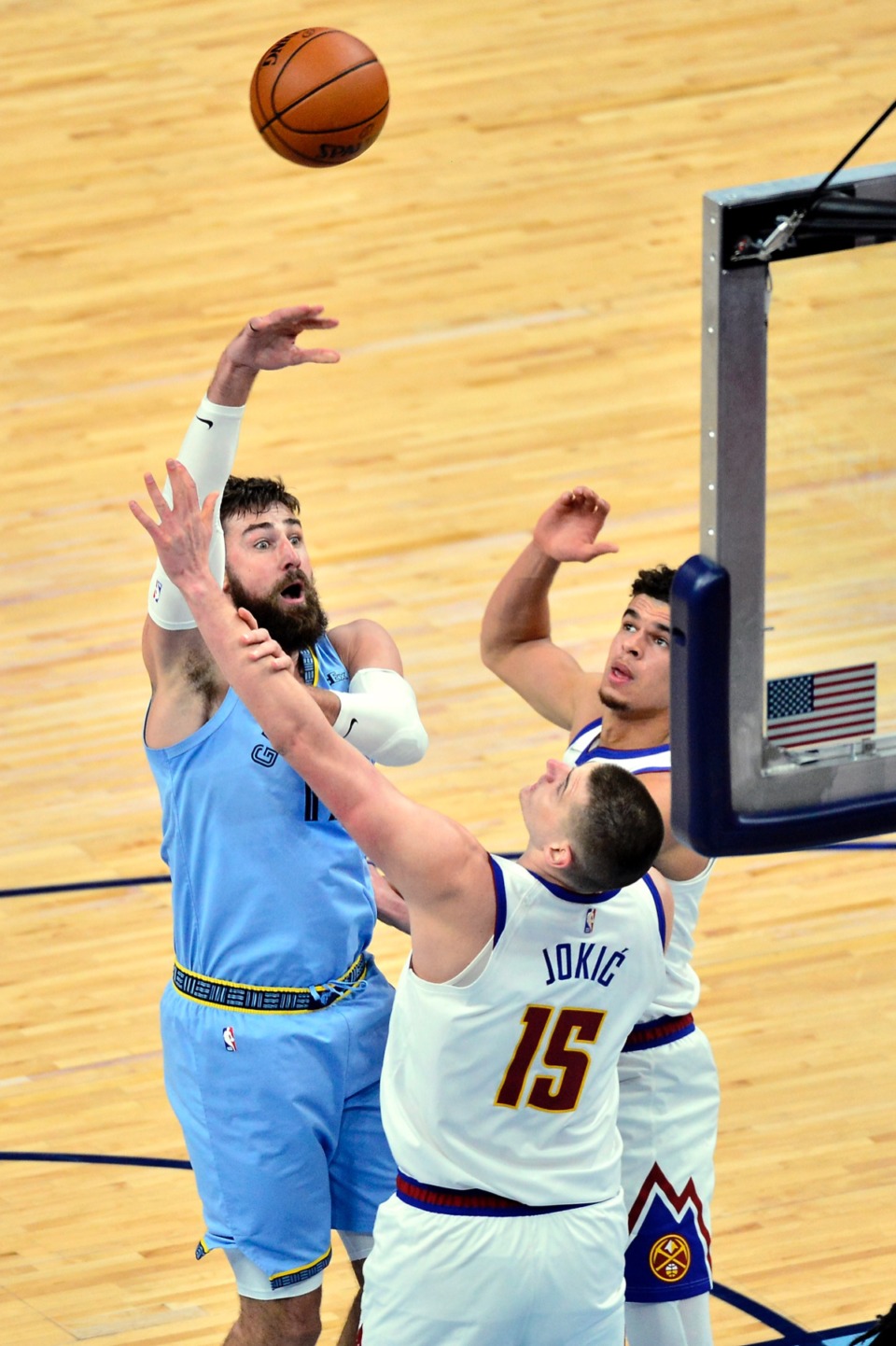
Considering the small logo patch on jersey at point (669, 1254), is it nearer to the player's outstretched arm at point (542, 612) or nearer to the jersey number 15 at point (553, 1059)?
the jersey number 15 at point (553, 1059)

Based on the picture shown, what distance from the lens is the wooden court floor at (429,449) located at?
622 centimetres

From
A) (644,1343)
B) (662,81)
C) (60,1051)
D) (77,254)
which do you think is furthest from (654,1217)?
(662,81)

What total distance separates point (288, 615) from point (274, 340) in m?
0.65

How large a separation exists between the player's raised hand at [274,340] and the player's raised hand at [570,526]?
Answer: 907 mm

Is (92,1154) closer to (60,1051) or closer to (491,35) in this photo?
(60,1051)

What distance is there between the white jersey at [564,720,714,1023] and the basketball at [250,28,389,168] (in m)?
2.71

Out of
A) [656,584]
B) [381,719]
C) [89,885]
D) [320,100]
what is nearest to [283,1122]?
[381,719]

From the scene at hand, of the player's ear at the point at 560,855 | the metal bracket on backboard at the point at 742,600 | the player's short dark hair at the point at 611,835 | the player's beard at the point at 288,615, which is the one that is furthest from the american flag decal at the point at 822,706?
the player's beard at the point at 288,615

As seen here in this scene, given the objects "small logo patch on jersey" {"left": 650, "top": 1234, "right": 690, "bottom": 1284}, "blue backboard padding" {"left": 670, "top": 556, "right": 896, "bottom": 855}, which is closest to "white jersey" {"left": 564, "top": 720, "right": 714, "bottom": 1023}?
"small logo patch on jersey" {"left": 650, "top": 1234, "right": 690, "bottom": 1284}

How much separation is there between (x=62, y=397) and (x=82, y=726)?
258 cm

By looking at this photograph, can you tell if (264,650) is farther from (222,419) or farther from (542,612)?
(542,612)

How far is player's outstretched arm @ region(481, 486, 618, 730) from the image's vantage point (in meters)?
5.79

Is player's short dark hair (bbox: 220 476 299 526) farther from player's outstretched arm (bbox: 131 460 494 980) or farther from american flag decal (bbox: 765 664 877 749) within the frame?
american flag decal (bbox: 765 664 877 749)

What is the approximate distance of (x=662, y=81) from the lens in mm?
13242
